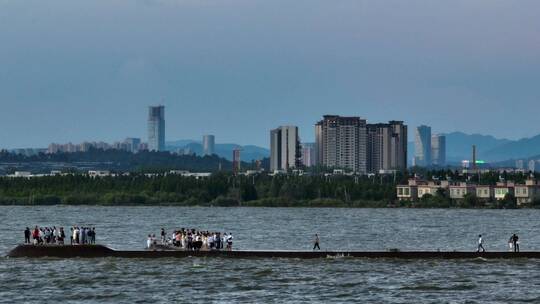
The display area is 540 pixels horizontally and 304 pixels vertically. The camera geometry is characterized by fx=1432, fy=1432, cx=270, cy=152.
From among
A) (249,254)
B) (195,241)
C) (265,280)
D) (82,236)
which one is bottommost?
(265,280)

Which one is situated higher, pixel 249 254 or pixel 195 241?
pixel 195 241

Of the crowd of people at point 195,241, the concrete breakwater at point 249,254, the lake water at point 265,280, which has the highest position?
the crowd of people at point 195,241

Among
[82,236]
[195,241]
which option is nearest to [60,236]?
[82,236]

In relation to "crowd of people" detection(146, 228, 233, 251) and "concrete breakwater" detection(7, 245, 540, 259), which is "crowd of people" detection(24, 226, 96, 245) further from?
"crowd of people" detection(146, 228, 233, 251)

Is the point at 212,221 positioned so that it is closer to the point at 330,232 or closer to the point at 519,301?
the point at 330,232

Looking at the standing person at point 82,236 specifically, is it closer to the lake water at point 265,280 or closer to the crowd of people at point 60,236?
the crowd of people at point 60,236

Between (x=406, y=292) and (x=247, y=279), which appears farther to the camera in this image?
(x=247, y=279)

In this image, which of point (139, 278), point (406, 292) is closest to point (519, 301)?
point (406, 292)

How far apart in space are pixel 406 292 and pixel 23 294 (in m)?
20.0

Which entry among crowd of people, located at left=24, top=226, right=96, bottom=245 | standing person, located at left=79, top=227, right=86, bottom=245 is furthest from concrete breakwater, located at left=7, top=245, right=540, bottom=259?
standing person, located at left=79, top=227, right=86, bottom=245

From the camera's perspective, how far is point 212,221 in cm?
17638

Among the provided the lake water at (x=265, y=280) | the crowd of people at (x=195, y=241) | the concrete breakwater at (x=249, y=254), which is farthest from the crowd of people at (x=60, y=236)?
the crowd of people at (x=195, y=241)

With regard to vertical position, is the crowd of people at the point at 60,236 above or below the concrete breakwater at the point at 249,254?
above

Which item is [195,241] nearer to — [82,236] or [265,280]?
[82,236]
